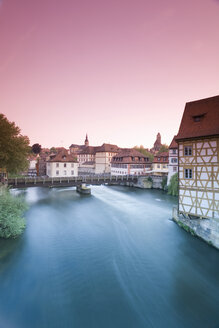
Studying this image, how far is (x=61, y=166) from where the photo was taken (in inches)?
1453

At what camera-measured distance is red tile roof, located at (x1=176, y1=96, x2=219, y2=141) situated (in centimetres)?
1120

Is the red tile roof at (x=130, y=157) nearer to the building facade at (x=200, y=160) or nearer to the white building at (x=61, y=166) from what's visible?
the white building at (x=61, y=166)

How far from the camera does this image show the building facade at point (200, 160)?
35.4ft

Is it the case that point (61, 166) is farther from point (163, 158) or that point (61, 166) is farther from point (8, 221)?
point (8, 221)

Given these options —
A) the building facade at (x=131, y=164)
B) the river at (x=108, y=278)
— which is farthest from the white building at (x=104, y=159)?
the river at (x=108, y=278)

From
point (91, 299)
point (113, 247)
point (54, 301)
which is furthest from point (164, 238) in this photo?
point (54, 301)

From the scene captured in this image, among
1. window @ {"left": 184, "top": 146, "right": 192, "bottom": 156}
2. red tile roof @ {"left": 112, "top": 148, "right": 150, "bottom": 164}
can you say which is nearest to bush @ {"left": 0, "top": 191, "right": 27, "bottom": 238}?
window @ {"left": 184, "top": 146, "right": 192, "bottom": 156}

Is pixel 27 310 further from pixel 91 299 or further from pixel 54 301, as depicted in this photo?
pixel 91 299

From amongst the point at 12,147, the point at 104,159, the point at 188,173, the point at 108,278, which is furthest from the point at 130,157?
the point at 108,278

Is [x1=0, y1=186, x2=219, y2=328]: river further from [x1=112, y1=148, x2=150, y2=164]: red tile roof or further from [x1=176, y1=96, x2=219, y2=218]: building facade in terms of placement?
[x1=112, y1=148, x2=150, y2=164]: red tile roof

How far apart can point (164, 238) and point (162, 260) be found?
260cm

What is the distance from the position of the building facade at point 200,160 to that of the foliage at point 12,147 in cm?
1570

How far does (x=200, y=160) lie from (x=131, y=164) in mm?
26744

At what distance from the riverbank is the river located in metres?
0.47
